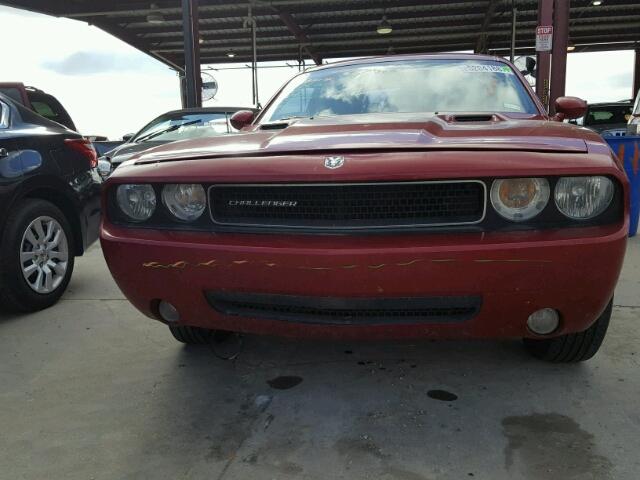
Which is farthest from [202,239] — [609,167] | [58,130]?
[58,130]

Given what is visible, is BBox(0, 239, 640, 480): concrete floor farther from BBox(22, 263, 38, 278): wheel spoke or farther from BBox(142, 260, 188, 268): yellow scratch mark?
BBox(142, 260, 188, 268): yellow scratch mark

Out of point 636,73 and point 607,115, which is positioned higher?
point 636,73

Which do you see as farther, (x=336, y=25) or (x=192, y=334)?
(x=336, y=25)

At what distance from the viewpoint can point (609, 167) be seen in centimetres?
184

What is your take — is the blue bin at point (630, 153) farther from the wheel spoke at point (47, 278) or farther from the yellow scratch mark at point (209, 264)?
the wheel spoke at point (47, 278)

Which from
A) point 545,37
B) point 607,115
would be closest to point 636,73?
point 607,115

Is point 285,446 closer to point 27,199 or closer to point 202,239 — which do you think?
point 202,239

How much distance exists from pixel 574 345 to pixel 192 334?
1887 millimetres

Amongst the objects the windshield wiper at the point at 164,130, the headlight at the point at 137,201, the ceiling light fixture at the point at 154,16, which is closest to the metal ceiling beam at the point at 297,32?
the ceiling light fixture at the point at 154,16

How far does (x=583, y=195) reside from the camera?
1.90 metres

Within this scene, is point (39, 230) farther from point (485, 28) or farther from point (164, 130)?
point (485, 28)

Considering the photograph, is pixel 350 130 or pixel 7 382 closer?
pixel 350 130

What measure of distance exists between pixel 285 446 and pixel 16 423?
3.89 feet

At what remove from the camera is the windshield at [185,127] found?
721 centimetres
